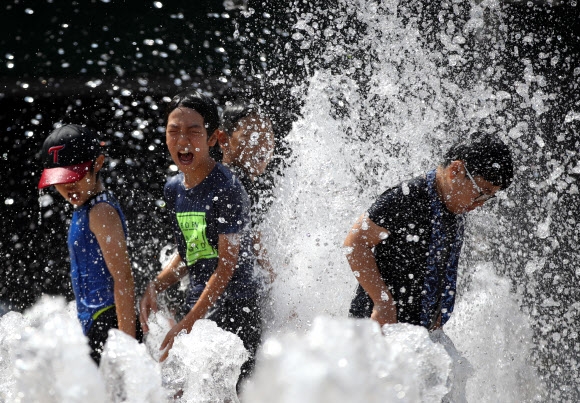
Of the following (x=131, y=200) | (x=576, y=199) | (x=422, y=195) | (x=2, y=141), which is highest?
(x=422, y=195)

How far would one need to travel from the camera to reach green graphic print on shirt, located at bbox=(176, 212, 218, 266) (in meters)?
2.65

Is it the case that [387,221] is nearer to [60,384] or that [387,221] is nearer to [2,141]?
[60,384]

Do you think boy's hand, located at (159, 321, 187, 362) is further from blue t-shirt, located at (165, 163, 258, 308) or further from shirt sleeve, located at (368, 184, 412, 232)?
shirt sleeve, located at (368, 184, 412, 232)

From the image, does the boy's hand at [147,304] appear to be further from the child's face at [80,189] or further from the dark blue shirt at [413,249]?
the dark blue shirt at [413,249]

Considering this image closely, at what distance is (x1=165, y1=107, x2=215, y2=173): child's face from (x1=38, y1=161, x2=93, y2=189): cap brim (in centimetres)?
32

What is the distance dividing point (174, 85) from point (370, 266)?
3.27 meters

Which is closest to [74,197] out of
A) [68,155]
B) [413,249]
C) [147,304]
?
[68,155]

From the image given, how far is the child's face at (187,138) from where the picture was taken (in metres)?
2.68

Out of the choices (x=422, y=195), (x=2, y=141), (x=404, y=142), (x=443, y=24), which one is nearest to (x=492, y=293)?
(x=404, y=142)

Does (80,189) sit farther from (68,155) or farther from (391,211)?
(391,211)

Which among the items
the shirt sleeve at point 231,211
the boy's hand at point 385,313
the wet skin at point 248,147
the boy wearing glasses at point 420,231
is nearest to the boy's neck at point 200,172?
the shirt sleeve at point 231,211

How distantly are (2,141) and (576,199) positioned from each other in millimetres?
4029

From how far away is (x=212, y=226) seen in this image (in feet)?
8.59

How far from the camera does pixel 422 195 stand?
7.89 ft
